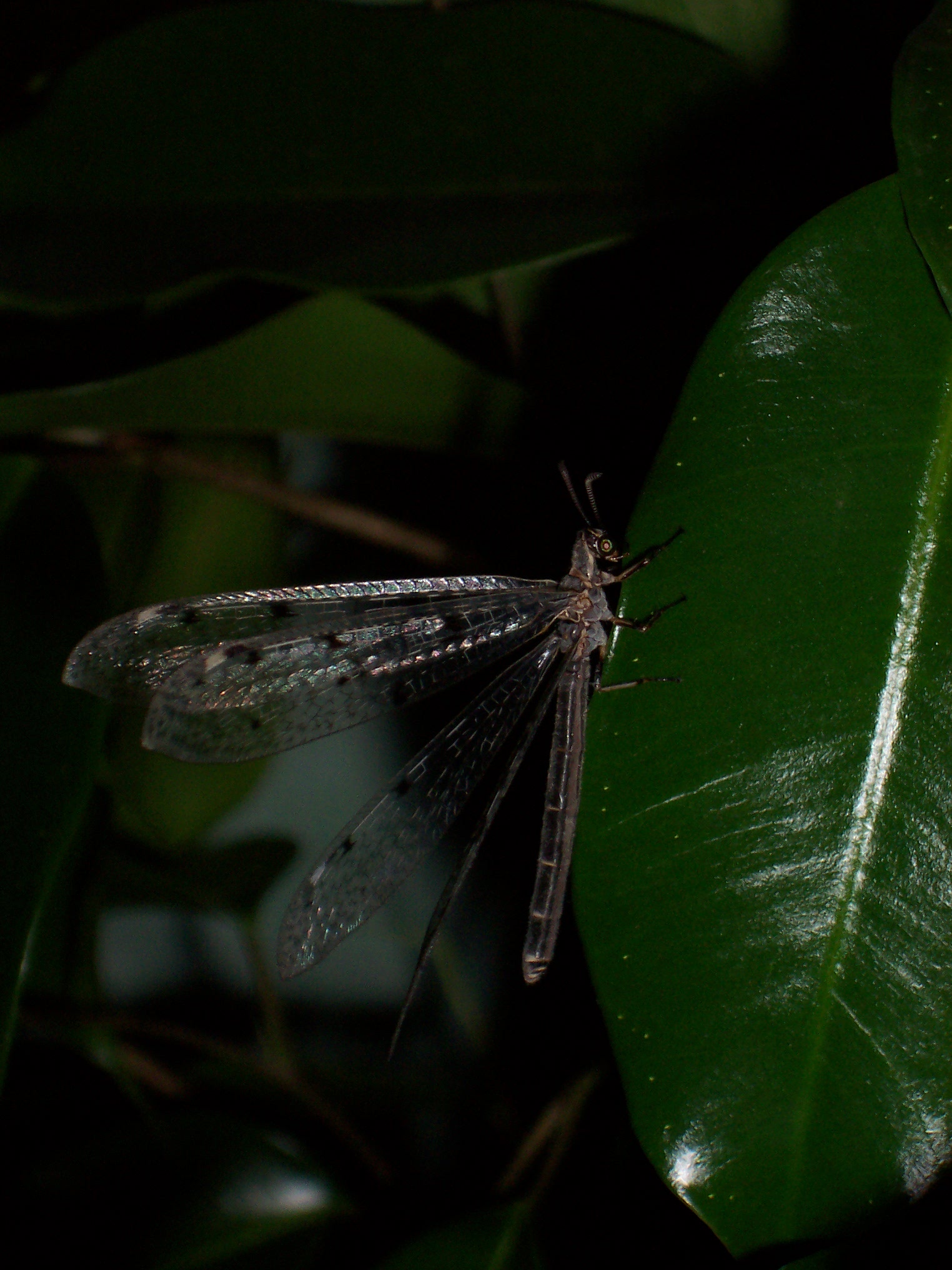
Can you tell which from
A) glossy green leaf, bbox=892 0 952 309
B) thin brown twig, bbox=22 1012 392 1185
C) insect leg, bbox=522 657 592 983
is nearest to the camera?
glossy green leaf, bbox=892 0 952 309

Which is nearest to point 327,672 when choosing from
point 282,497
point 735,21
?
point 282,497

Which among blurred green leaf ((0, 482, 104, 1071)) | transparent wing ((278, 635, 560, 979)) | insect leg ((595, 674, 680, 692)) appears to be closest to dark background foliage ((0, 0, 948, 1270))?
blurred green leaf ((0, 482, 104, 1071))

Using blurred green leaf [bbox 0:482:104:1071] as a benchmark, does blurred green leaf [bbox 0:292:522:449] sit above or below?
above

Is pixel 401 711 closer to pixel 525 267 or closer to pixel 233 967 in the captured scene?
pixel 233 967

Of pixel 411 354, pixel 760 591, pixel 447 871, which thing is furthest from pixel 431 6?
pixel 447 871

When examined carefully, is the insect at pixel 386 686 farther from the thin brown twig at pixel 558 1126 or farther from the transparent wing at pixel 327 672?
the thin brown twig at pixel 558 1126

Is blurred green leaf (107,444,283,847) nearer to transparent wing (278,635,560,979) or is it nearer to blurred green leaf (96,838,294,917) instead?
blurred green leaf (96,838,294,917)
